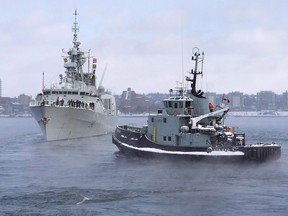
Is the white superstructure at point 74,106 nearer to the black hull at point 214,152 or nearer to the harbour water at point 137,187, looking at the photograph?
the harbour water at point 137,187

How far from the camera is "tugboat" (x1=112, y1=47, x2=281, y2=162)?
5450 cm

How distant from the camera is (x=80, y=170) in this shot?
51.9 meters

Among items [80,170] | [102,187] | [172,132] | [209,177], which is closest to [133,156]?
[172,132]

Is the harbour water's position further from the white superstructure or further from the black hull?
the white superstructure

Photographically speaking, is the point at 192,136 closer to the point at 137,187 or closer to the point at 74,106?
the point at 137,187

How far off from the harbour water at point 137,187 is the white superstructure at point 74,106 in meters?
22.9

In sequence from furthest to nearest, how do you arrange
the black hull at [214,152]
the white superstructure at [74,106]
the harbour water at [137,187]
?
the white superstructure at [74,106] < the black hull at [214,152] < the harbour water at [137,187]

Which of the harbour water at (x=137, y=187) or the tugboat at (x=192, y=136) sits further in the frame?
the tugboat at (x=192, y=136)

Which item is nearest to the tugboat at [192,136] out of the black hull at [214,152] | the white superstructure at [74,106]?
the black hull at [214,152]

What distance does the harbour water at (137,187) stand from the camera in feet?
113

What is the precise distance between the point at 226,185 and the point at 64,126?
50.9 m

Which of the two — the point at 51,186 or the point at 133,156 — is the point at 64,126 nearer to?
the point at 133,156

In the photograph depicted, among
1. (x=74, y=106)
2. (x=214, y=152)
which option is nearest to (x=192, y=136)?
(x=214, y=152)

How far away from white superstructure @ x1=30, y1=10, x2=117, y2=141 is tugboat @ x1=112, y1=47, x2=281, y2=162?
26193mm
